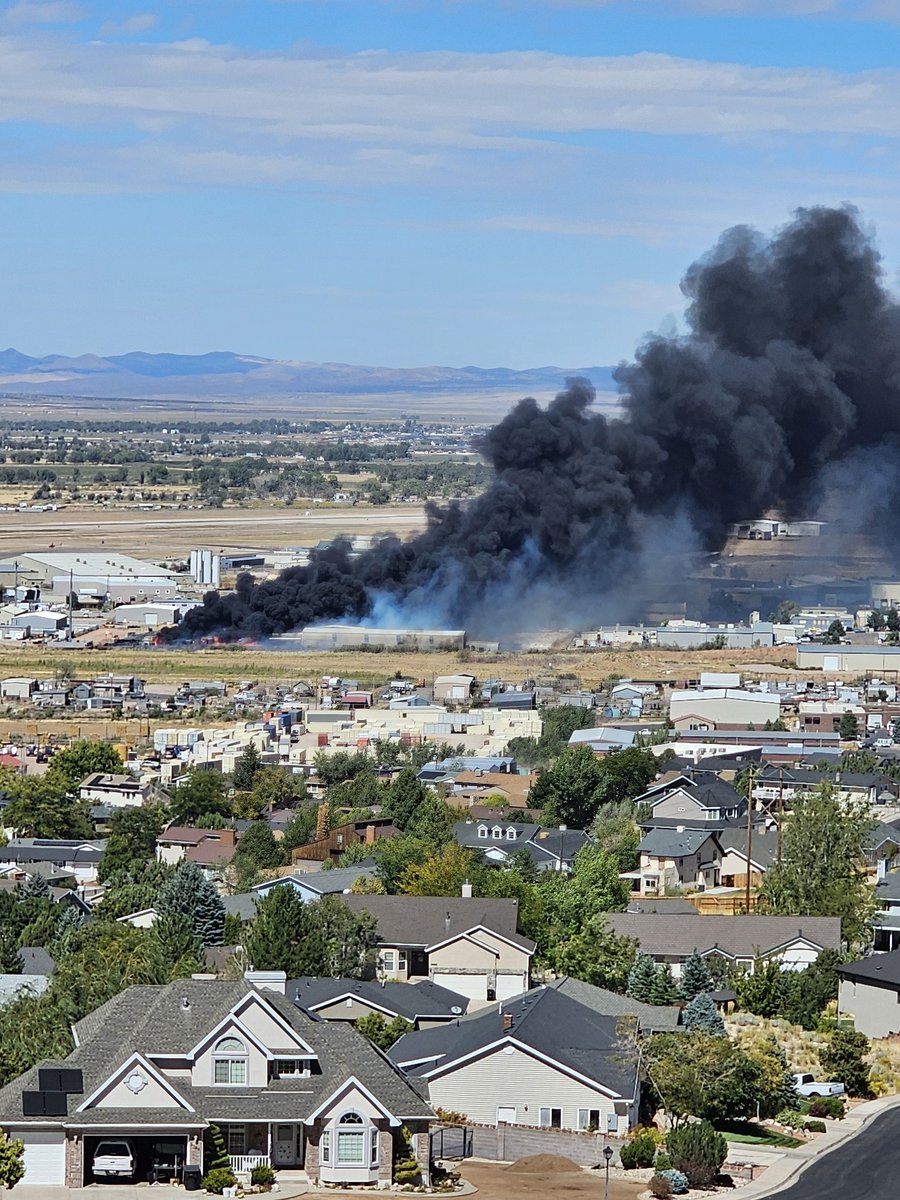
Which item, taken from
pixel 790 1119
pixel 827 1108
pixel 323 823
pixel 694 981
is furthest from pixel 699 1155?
pixel 323 823

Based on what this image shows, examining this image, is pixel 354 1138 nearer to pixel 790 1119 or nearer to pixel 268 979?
pixel 268 979

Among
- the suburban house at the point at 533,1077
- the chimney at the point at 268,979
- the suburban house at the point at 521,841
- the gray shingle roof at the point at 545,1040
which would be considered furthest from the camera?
the suburban house at the point at 521,841

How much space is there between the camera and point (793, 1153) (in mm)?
36406

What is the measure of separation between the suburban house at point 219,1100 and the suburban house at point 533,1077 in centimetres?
344

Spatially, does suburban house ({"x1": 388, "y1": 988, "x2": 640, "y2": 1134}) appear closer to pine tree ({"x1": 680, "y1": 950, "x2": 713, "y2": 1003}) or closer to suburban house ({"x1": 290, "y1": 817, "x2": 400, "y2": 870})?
pine tree ({"x1": 680, "y1": 950, "x2": 713, "y2": 1003})

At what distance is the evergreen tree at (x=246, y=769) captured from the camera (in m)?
76.6

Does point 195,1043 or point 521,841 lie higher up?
point 195,1043

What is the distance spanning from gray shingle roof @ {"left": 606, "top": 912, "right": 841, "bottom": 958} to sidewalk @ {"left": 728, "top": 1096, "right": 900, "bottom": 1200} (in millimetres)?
9158

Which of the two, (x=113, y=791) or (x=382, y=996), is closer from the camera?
(x=382, y=996)

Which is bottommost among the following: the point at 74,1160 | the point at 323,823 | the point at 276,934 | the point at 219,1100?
the point at 323,823

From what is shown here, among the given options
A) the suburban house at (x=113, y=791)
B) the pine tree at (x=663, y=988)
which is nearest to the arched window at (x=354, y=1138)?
the pine tree at (x=663, y=988)

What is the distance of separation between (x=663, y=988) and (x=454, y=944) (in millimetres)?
4605

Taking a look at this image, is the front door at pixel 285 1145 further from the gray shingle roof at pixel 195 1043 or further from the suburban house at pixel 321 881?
the suburban house at pixel 321 881

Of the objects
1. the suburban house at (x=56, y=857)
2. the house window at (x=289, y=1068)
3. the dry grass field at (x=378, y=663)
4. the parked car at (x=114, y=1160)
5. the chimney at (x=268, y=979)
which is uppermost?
the chimney at (x=268, y=979)
